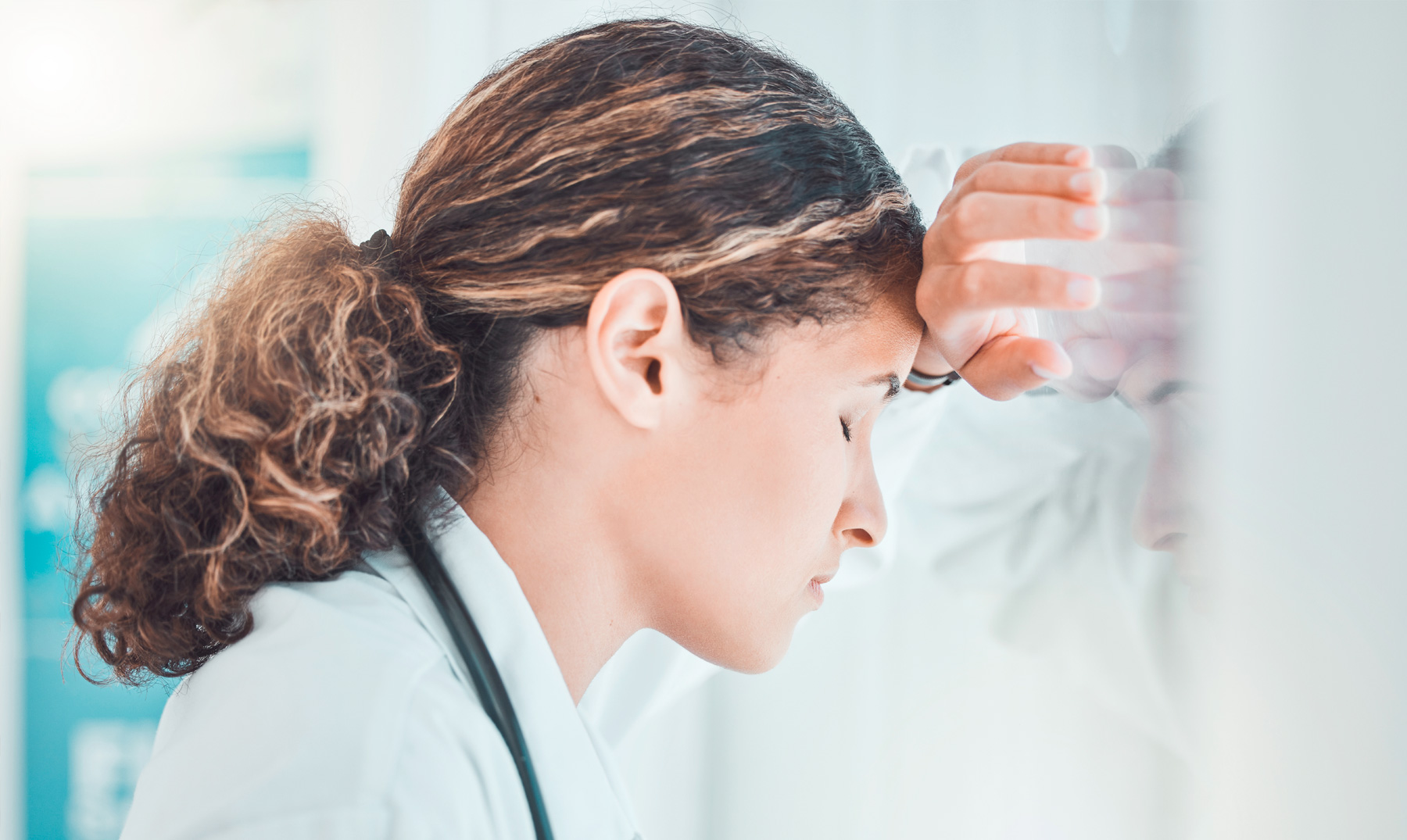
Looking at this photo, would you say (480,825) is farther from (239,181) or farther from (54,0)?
(54,0)

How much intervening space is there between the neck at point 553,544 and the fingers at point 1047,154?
1.42ft

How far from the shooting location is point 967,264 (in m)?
0.65

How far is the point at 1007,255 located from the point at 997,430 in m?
0.36

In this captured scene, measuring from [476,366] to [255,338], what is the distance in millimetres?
158

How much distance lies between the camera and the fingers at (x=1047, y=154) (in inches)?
23.4

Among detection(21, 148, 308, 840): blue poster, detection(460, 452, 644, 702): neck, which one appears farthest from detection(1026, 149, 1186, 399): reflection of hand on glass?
detection(21, 148, 308, 840): blue poster

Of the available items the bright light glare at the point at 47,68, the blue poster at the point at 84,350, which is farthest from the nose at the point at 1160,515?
the bright light glare at the point at 47,68

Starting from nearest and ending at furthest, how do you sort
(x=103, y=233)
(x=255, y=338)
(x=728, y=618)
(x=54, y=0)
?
(x=255, y=338) < (x=728, y=618) < (x=54, y=0) < (x=103, y=233)

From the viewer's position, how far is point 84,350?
1.48 m

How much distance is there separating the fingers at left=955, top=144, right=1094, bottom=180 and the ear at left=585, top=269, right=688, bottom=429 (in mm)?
294

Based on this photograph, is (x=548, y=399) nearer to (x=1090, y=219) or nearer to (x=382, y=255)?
(x=382, y=255)

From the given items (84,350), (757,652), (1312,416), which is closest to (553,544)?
(757,652)

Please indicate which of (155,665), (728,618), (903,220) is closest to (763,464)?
(728,618)

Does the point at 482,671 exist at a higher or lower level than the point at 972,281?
lower
